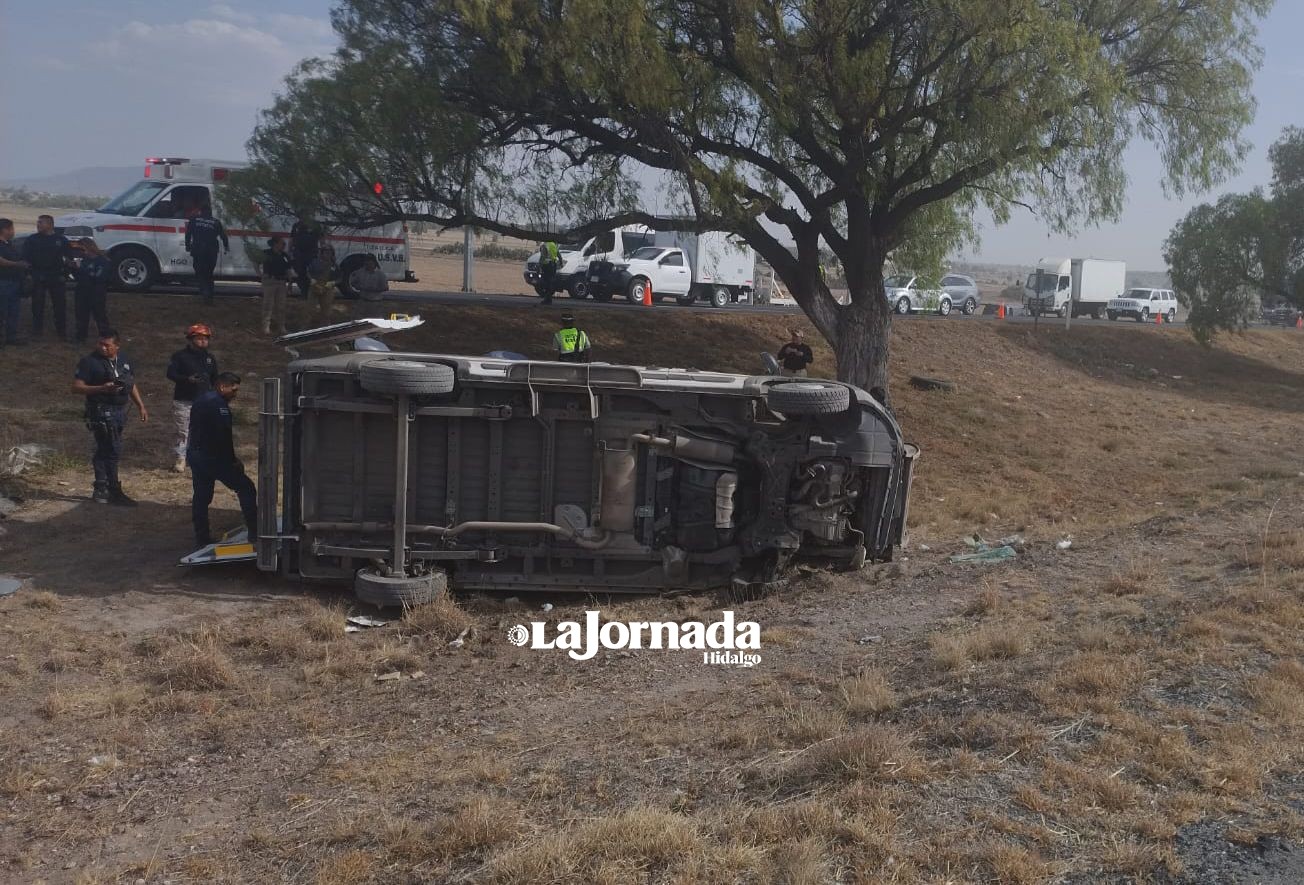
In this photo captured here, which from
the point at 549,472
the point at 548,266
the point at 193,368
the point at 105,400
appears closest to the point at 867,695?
the point at 549,472

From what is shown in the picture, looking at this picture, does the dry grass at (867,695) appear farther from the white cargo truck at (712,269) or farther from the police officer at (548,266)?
the white cargo truck at (712,269)

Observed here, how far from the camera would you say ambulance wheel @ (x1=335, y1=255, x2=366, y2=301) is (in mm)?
19297

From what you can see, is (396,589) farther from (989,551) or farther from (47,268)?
(47,268)

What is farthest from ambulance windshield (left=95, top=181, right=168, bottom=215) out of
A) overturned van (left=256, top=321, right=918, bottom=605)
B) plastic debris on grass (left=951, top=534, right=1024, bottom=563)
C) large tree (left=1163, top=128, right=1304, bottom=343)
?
Result: large tree (left=1163, top=128, right=1304, bottom=343)

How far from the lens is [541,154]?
54.2 feet

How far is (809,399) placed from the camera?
826cm

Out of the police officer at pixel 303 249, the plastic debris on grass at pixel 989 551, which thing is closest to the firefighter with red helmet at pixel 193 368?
the police officer at pixel 303 249

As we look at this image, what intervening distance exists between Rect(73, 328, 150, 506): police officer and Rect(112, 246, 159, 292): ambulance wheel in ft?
28.5

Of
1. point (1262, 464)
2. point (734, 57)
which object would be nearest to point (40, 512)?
point (734, 57)

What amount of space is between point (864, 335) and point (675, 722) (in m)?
11.7

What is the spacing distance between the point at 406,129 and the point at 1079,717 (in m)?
12.4

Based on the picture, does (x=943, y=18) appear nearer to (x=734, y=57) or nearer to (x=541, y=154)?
(x=734, y=57)

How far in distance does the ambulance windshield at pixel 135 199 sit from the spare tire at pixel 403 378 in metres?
12.3

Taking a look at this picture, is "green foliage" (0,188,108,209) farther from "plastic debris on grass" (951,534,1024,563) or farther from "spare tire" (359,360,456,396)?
"plastic debris on grass" (951,534,1024,563)
